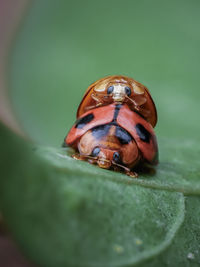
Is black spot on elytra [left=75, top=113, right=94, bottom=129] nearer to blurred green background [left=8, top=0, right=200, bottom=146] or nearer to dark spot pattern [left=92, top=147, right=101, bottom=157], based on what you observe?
dark spot pattern [left=92, top=147, right=101, bottom=157]

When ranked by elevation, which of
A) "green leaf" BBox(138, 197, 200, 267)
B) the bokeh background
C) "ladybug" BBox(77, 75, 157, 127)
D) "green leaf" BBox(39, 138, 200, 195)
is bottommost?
"green leaf" BBox(138, 197, 200, 267)

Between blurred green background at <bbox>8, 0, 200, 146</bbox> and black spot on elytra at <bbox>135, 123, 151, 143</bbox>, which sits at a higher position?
blurred green background at <bbox>8, 0, 200, 146</bbox>

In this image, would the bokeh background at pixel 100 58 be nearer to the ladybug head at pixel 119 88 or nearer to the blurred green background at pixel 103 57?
the blurred green background at pixel 103 57

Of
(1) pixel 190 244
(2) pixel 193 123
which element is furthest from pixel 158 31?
(1) pixel 190 244

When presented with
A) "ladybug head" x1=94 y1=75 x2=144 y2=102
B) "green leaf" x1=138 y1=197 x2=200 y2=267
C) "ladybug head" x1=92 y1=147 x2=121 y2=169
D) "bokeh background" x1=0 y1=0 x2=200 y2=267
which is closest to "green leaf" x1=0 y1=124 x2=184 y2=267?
"green leaf" x1=138 y1=197 x2=200 y2=267

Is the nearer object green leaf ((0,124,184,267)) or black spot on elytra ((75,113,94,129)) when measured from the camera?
green leaf ((0,124,184,267))

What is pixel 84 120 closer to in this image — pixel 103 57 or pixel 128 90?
pixel 128 90

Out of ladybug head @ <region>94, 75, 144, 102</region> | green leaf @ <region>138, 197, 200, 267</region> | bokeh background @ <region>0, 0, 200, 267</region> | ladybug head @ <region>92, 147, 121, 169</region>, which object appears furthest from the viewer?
bokeh background @ <region>0, 0, 200, 267</region>

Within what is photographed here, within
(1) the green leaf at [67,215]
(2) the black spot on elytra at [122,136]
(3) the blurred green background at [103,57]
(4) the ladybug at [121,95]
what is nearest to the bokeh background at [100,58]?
(3) the blurred green background at [103,57]
